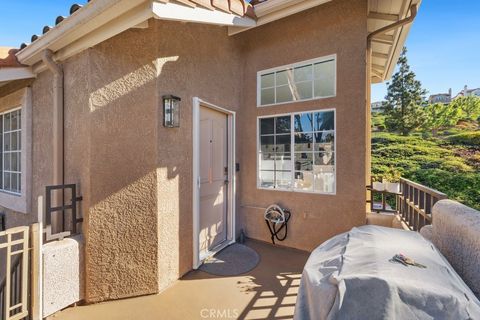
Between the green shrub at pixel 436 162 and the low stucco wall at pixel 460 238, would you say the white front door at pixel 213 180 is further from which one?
the green shrub at pixel 436 162

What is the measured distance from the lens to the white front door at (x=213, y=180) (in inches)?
204

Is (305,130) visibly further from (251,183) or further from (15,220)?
(15,220)

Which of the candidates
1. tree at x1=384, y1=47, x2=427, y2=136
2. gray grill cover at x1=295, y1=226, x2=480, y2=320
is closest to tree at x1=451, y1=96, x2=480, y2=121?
tree at x1=384, y1=47, x2=427, y2=136

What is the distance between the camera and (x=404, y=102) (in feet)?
75.0

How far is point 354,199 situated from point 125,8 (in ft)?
17.3

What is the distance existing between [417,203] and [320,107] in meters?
3.07

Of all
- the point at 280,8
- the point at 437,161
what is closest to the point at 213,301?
the point at 280,8

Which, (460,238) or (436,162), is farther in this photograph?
(436,162)

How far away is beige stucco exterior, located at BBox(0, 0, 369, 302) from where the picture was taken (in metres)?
3.72

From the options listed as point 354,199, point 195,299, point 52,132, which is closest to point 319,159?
point 354,199

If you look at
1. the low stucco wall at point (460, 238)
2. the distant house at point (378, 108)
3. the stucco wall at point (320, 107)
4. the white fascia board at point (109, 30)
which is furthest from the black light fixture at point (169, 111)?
the distant house at point (378, 108)

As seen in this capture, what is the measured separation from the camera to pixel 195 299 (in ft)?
12.3

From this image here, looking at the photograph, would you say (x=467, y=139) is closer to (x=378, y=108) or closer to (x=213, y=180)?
(x=378, y=108)

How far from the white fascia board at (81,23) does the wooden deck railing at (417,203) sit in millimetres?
5513
